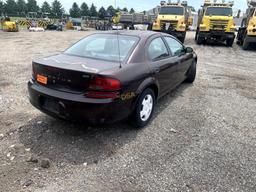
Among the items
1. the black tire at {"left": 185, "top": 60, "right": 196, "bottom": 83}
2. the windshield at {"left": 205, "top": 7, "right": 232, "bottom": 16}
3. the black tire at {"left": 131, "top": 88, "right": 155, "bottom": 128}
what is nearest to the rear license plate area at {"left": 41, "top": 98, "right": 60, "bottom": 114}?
the black tire at {"left": 131, "top": 88, "right": 155, "bottom": 128}

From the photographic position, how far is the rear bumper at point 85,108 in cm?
309

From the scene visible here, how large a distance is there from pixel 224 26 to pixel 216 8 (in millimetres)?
1537

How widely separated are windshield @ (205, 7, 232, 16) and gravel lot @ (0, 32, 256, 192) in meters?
12.4

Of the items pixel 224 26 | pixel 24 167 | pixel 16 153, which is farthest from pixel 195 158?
pixel 224 26

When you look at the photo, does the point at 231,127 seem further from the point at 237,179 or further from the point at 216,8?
the point at 216,8

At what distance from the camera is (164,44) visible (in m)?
4.64

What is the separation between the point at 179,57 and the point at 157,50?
99cm

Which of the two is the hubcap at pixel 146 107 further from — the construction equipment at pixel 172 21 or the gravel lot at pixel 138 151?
the construction equipment at pixel 172 21

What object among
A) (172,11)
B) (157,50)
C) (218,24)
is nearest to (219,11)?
(218,24)

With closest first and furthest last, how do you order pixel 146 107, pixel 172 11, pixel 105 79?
pixel 105 79 < pixel 146 107 < pixel 172 11

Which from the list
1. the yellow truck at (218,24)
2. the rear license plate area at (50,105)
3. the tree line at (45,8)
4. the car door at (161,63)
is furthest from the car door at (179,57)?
the tree line at (45,8)

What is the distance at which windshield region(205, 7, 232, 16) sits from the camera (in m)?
15.6

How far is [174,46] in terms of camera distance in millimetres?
5117

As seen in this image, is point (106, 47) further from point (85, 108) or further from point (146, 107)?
point (85, 108)
